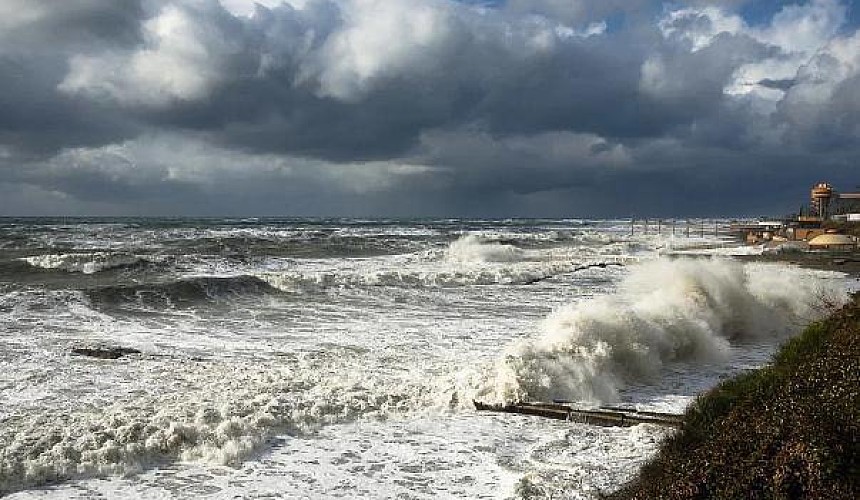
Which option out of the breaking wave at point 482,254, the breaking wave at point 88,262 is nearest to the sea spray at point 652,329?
the breaking wave at point 482,254

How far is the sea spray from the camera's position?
416 inches

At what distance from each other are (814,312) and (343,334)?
41.2ft

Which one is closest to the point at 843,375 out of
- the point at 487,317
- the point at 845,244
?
the point at 487,317

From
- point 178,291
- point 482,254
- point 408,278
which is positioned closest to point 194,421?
point 178,291

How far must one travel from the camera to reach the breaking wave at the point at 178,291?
20953mm

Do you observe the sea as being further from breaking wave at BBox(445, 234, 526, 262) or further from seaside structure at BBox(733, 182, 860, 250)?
seaside structure at BBox(733, 182, 860, 250)

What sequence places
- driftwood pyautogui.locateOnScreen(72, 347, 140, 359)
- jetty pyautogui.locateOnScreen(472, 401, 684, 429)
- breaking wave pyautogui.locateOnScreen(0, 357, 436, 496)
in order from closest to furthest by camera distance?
breaking wave pyautogui.locateOnScreen(0, 357, 436, 496), jetty pyautogui.locateOnScreen(472, 401, 684, 429), driftwood pyautogui.locateOnScreen(72, 347, 140, 359)

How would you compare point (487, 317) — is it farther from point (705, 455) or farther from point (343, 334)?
point (705, 455)

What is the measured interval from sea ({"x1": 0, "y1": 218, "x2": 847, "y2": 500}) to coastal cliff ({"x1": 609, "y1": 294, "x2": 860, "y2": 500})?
111 cm

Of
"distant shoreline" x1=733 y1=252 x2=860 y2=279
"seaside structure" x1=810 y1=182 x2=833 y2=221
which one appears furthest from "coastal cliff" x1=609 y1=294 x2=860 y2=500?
"seaside structure" x1=810 y1=182 x2=833 y2=221

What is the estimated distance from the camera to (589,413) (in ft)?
30.1

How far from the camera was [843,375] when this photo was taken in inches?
253

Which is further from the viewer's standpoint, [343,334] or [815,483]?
[343,334]

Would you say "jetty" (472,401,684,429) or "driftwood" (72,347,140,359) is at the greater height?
"driftwood" (72,347,140,359)
